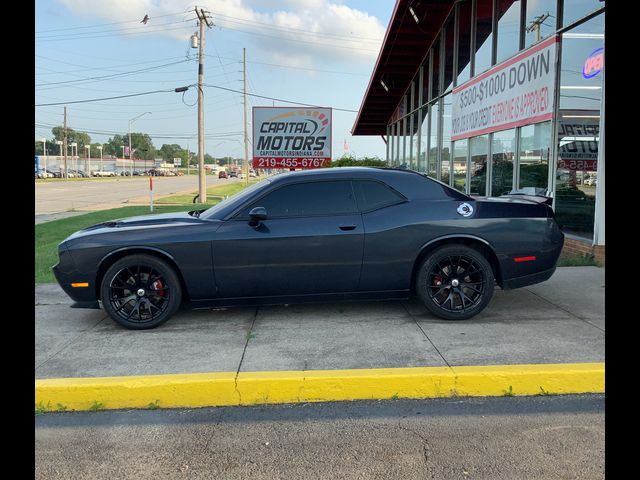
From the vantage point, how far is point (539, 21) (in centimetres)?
935

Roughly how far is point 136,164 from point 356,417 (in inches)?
5926

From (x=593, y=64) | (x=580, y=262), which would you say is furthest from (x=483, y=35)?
(x=580, y=262)

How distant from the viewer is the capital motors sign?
1817 cm

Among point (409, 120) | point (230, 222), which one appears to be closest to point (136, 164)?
point (409, 120)

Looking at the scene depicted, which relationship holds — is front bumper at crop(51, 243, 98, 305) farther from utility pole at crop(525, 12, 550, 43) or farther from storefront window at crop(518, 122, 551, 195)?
utility pole at crop(525, 12, 550, 43)

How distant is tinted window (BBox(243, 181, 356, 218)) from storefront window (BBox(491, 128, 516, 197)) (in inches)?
228

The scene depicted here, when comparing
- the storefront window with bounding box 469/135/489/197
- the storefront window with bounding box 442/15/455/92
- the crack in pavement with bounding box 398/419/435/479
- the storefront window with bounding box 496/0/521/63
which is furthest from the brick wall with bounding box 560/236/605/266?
the storefront window with bounding box 442/15/455/92

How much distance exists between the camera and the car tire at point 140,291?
5055 millimetres

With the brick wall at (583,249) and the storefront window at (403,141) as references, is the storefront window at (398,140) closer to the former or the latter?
the storefront window at (403,141)

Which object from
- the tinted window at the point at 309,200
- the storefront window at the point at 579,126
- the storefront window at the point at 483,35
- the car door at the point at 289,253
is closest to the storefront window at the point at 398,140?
the storefront window at the point at 483,35

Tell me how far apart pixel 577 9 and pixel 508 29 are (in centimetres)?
256

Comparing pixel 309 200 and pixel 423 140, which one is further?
pixel 423 140

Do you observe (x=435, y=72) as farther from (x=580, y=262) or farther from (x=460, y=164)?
(x=580, y=262)
